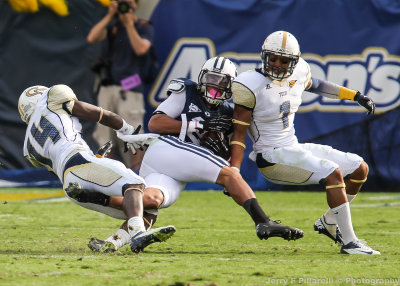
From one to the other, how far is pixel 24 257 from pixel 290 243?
79.5 inches

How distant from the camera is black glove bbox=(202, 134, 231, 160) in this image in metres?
5.87

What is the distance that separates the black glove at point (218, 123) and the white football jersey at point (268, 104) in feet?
0.55

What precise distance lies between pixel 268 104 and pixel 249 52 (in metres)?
4.30

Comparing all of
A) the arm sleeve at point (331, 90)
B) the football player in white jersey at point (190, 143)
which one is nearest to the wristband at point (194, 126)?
the football player in white jersey at point (190, 143)

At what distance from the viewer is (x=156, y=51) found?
998 centimetres

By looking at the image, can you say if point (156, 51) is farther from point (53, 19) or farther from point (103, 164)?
point (103, 164)

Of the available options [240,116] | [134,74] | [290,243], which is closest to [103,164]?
[240,116]

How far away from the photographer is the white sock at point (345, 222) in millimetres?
5375

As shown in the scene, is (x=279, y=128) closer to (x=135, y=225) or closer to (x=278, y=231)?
(x=278, y=231)

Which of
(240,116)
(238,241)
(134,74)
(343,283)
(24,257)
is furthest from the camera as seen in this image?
(134,74)

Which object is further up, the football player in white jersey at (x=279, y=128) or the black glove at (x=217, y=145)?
the football player in white jersey at (x=279, y=128)

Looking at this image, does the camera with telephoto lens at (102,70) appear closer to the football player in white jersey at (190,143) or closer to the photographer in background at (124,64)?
the photographer in background at (124,64)

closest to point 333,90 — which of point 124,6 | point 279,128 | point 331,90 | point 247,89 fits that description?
point 331,90

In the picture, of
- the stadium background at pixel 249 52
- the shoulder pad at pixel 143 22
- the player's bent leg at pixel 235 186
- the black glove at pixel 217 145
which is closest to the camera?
the player's bent leg at pixel 235 186
